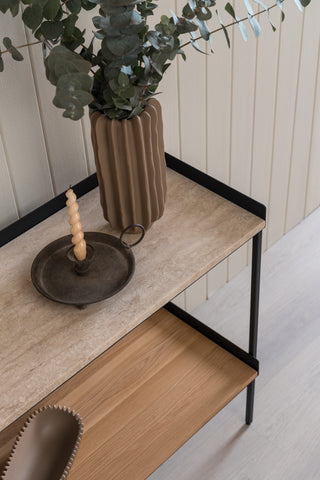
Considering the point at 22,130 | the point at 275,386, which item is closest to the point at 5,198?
the point at 22,130

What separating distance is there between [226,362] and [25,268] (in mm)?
665

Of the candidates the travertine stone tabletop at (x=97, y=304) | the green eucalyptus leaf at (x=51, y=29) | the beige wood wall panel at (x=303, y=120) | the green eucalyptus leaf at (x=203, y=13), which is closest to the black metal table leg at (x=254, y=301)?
the travertine stone tabletop at (x=97, y=304)

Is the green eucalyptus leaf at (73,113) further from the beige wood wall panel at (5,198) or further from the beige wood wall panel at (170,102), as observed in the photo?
the beige wood wall panel at (170,102)

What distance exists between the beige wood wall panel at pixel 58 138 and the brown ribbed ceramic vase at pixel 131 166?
194 millimetres

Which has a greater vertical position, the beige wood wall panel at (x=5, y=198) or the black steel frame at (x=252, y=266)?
the beige wood wall panel at (x=5, y=198)

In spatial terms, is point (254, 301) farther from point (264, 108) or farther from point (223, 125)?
point (264, 108)

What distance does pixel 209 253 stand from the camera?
1381 mm

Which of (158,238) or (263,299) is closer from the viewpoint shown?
(158,238)

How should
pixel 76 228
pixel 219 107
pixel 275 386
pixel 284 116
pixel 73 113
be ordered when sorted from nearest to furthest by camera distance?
pixel 73 113, pixel 76 228, pixel 219 107, pixel 275 386, pixel 284 116

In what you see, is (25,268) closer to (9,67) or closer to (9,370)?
(9,370)

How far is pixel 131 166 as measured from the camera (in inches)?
52.0

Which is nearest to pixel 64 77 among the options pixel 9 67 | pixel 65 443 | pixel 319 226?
pixel 9 67

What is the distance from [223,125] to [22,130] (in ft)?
2.45

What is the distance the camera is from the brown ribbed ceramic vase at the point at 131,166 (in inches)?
50.4
